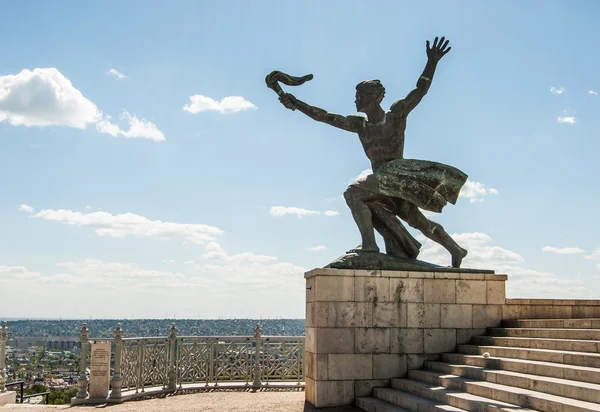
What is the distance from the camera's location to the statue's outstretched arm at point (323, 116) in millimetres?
10672

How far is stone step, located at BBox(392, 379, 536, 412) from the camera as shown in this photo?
21.6ft

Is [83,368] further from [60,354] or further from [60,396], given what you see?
[60,354]

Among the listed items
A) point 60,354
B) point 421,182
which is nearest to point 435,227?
point 421,182

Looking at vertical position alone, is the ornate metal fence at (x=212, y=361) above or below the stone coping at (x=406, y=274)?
below

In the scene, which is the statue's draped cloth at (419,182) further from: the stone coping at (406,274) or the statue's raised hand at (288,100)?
the statue's raised hand at (288,100)

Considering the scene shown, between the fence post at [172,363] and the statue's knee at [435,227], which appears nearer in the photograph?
the statue's knee at [435,227]

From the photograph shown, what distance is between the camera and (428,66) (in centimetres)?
1015

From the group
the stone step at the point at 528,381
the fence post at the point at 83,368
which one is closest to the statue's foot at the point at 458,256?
the stone step at the point at 528,381

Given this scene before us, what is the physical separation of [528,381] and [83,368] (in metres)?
8.75

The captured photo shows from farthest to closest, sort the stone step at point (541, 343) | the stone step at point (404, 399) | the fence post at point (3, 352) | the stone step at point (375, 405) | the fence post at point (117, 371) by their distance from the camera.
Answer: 1. the fence post at point (3, 352)
2. the fence post at point (117, 371)
3. the stone step at point (375, 405)
4. the stone step at point (404, 399)
5. the stone step at point (541, 343)

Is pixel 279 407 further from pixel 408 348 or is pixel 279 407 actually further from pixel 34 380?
pixel 34 380

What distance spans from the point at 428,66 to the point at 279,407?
6233mm

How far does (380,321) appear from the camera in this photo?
31.5 feet

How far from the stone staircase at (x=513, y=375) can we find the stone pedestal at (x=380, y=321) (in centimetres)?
27
